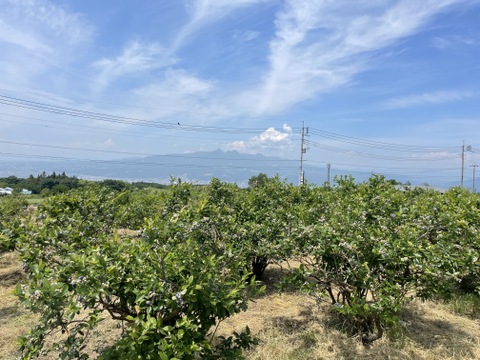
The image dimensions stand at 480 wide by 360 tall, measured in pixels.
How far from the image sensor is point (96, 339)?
4.89m

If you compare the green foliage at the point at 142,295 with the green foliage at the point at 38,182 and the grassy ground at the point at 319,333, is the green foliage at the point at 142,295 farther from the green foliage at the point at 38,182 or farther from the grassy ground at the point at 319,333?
the green foliage at the point at 38,182

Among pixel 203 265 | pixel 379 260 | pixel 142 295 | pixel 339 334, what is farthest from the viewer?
pixel 339 334

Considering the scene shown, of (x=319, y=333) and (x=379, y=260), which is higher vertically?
(x=379, y=260)

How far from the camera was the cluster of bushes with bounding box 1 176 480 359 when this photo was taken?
2.44 meters

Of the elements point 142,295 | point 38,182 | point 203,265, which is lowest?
point 38,182

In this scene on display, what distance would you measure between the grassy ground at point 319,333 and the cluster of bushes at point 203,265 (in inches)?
12.3

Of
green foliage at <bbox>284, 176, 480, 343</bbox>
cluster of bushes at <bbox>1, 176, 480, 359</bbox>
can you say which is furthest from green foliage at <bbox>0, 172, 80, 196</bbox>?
green foliage at <bbox>284, 176, 480, 343</bbox>

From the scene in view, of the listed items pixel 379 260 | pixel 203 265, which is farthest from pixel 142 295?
pixel 379 260

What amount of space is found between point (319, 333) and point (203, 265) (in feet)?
9.84

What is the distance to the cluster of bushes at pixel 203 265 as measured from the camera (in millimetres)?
2443

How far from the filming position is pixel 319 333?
498cm

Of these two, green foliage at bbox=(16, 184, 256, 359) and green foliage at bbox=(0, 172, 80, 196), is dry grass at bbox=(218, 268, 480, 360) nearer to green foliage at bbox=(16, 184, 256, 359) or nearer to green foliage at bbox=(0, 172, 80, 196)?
green foliage at bbox=(16, 184, 256, 359)

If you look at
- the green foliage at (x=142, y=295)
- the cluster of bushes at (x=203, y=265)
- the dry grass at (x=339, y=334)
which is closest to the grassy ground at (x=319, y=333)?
the dry grass at (x=339, y=334)

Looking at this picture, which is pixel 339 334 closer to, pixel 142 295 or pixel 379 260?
pixel 379 260
